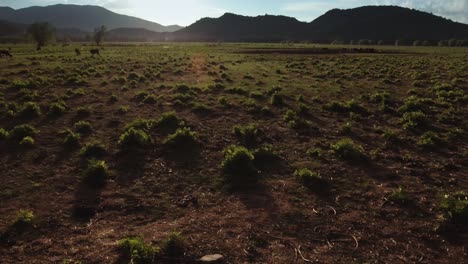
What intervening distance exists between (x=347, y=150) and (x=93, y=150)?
9226mm

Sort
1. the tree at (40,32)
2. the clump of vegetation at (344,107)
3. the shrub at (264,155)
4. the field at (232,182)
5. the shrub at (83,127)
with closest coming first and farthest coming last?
the field at (232,182) → the shrub at (264,155) → the shrub at (83,127) → the clump of vegetation at (344,107) → the tree at (40,32)

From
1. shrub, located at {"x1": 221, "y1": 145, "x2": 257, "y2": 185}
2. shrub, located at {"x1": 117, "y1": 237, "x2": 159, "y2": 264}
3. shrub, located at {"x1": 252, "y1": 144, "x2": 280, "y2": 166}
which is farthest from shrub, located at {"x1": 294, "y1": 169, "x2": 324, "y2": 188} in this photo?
shrub, located at {"x1": 117, "y1": 237, "x2": 159, "y2": 264}

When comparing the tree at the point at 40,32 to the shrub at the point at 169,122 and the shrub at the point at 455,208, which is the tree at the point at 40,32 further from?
the shrub at the point at 455,208

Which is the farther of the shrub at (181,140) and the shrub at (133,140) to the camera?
the shrub at (181,140)

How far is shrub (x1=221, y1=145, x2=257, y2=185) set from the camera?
12.2m

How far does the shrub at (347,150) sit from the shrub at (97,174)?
8.08m

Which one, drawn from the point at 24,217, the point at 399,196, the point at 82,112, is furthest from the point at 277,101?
the point at 24,217

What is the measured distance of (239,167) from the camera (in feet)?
41.4

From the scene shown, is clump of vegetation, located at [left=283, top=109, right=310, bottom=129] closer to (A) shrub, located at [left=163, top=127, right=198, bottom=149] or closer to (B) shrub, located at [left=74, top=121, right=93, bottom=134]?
(A) shrub, located at [left=163, top=127, right=198, bottom=149]

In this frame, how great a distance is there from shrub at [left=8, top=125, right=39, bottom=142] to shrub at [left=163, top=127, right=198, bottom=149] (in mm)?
5559

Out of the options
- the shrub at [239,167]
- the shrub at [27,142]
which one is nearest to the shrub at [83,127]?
the shrub at [27,142]

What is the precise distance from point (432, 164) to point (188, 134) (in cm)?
906

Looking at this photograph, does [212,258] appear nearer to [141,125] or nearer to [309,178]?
[309,178]

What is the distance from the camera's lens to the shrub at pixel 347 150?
1403cm
